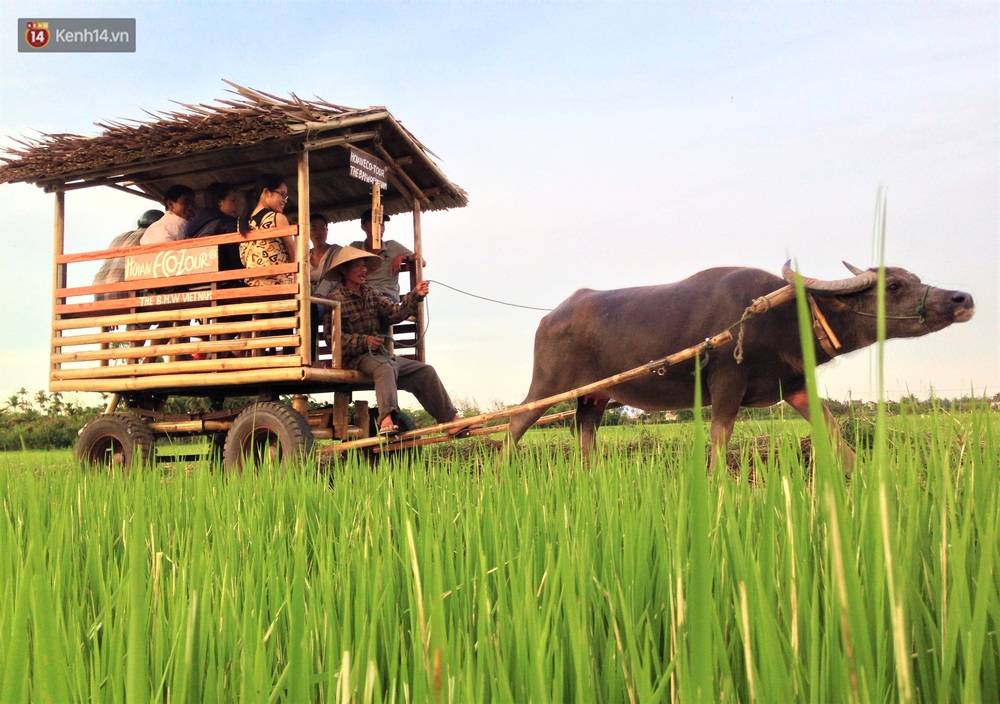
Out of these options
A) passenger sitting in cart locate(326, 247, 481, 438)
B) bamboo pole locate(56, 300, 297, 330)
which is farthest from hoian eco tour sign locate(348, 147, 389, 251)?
bamboo pole locate(56, 300, 297, 330)

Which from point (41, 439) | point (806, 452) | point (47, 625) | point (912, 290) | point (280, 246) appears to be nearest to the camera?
point (47, 625)

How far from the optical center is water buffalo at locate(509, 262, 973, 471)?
4.14 meters

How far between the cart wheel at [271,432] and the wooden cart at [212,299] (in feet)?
0.04

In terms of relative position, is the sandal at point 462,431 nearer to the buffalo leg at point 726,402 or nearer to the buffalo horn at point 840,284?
→ the buffalo leg at point 726,402

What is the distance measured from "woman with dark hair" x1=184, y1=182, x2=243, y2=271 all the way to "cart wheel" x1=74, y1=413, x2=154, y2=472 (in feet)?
4.90

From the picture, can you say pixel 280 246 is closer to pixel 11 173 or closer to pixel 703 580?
pixel 11 173

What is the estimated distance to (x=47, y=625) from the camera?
768 millimetres

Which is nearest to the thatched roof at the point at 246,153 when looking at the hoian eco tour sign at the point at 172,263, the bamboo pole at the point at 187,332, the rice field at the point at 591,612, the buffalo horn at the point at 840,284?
the hoian eco tour sign at the point at 172,263

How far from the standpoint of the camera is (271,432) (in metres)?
5.38

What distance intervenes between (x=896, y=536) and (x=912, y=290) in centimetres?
358

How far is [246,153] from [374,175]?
41.8 inches

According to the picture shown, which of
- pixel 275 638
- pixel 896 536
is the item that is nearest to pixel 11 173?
pixel 275 638

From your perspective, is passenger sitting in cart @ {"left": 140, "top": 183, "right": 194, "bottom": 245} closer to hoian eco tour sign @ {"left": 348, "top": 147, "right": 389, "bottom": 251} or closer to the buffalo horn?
hoian eco tour sign @ {"left": 348, "top": 147, "right": 389, "bottom": 251}

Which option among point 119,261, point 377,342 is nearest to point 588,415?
Result: point 377,342
